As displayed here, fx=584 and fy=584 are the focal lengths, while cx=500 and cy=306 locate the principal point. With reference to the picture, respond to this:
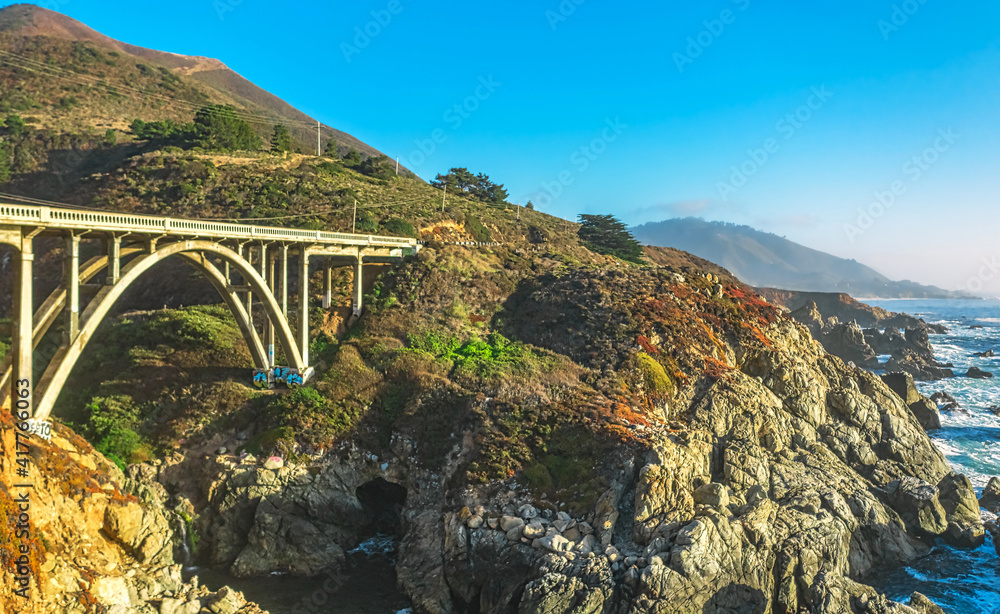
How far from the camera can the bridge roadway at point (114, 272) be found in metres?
19.5

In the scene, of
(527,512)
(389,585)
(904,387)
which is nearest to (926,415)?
(904,387)

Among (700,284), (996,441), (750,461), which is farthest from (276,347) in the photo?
(996,441)

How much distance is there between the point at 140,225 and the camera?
23625 mm

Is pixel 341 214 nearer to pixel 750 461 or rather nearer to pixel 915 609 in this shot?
pixel 750 461

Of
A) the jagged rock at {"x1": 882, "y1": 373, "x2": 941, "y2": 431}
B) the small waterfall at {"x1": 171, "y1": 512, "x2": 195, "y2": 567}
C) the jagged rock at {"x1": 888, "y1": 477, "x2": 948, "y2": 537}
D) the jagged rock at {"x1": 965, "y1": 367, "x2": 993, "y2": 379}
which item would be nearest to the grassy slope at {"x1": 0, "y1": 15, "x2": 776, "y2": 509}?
the small waterfall at {"x1": 171, "y1": 512, "x2": 195, "y2": 567}

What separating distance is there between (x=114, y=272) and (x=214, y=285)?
7662 millimetres

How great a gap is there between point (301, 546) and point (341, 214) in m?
36.8

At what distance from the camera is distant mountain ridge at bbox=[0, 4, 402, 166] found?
401 ft

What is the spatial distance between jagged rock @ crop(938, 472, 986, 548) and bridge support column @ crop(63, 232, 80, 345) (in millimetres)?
39948

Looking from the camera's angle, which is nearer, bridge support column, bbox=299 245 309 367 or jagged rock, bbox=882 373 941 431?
bridge support column, bbox=299 245 309 367

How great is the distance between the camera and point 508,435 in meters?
28.6

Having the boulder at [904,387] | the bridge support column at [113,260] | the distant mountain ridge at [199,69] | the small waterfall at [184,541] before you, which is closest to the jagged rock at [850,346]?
the boulder at [904,387]

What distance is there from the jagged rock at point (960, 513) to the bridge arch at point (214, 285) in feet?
115

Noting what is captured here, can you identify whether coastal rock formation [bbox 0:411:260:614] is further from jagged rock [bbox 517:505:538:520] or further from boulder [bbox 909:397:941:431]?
boulder [bbox 909:397:941:431]
